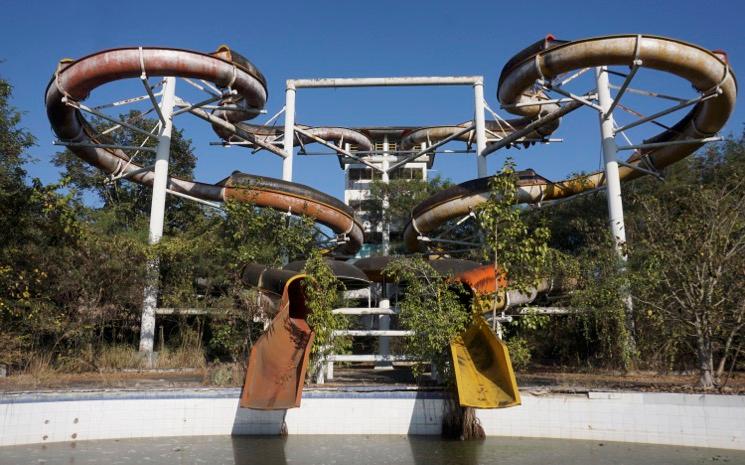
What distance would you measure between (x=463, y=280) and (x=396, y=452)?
130 inches

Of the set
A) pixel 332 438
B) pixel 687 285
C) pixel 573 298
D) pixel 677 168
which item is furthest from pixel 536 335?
pixel 677 168

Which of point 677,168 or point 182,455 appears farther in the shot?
point 677,168

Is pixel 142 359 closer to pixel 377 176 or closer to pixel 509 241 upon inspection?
pixel 509 241

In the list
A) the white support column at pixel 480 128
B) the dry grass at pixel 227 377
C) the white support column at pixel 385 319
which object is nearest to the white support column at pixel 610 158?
the white support column at pixel 480 128

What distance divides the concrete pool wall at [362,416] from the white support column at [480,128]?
1194 cm

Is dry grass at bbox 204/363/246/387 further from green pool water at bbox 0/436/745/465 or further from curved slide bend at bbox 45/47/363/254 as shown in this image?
curved slide bend at bbox 45/47/363/254

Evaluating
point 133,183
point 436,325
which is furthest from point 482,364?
point 133,183

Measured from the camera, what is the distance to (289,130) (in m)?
20.3

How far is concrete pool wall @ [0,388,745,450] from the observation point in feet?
26.0

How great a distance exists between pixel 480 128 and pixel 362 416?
45.1 ft

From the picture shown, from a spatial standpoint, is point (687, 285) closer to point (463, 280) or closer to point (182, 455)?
point (463, 280)

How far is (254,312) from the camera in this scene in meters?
11.8

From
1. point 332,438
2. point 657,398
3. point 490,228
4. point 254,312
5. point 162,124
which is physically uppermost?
point 162,124

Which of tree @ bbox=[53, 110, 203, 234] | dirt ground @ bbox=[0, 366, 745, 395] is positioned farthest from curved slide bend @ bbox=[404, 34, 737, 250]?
tree @ bbox=[53, 110, 203, 234]
